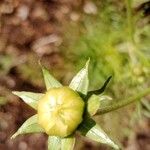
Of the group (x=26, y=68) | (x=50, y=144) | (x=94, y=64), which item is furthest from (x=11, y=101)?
(x=50, y=144)

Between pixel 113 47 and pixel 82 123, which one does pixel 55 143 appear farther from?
pixel 113 47

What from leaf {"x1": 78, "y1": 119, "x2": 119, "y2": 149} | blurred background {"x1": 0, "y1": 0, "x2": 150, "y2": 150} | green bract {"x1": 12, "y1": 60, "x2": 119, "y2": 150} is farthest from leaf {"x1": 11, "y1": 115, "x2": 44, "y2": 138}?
blurred background {"x1": 0, "y1": 0, "x2": 150, "y2": 150}

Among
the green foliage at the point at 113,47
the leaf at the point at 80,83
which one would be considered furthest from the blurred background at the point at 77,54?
the leaf at the point at 80,83

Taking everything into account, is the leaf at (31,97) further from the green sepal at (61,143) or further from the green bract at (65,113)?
the green sepal at (61,143)

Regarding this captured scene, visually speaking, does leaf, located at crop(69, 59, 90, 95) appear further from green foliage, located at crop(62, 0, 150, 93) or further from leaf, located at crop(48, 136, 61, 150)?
green foliage, located at crop(62, 0, 150, 93)

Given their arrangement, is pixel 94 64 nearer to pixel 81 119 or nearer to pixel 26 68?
pixel 26 68
